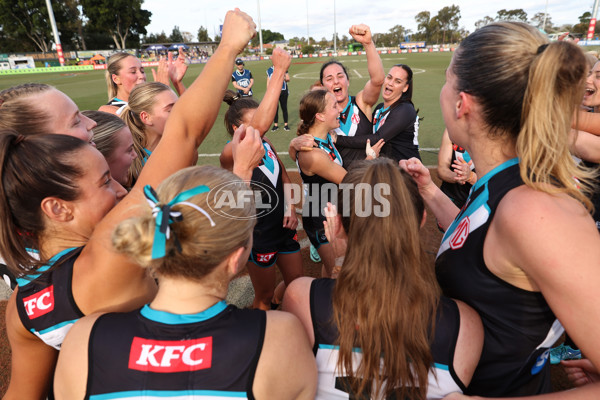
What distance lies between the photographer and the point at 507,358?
1.37m

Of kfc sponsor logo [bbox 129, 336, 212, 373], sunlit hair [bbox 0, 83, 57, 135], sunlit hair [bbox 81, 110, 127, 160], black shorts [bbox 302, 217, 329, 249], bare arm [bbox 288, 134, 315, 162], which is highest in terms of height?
sunlit hair [bbox 0, 83, 57, 135]

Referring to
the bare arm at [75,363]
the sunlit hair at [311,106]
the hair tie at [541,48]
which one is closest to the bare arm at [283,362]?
the bare arm at [75,363]

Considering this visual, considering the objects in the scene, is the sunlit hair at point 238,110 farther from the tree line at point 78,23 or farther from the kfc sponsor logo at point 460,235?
the tree line at point 78,23

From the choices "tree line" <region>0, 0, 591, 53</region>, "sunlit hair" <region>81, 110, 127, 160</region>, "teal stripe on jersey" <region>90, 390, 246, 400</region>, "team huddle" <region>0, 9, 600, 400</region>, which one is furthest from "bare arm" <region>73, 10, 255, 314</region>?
"tree line" <region>0, 0, 591, 53</region>

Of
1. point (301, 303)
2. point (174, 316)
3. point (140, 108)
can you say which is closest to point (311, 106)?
point (140, 108)

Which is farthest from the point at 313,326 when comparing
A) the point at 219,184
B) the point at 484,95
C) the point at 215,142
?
the point at 215,142

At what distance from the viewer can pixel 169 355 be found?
1.10 meters

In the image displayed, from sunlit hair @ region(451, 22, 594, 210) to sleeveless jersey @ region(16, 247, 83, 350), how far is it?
1.77 m

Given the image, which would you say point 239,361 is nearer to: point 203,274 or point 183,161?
point 203,274

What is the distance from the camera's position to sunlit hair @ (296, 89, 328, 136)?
3.48 meters

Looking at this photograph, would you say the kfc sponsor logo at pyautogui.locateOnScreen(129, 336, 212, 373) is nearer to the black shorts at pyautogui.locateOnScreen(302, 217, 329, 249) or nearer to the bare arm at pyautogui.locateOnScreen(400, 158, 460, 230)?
the bare arm at pyautogui.locateOnScreen(400, 158, 460, 230)

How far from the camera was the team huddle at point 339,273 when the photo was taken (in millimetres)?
1099

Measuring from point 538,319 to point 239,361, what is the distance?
113 cm

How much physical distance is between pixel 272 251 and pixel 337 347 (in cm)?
187
